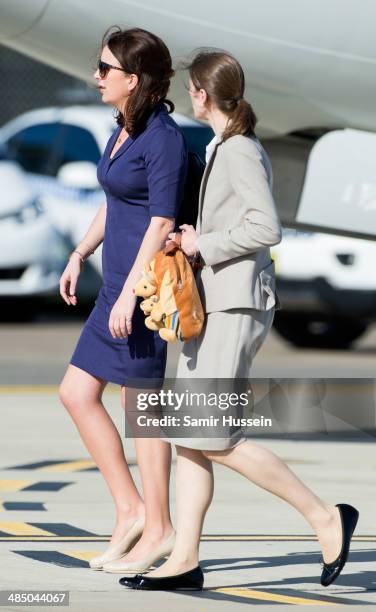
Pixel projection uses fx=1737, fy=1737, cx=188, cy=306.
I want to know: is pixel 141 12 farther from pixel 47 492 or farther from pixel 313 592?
pixel 313 592

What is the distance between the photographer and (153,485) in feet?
17.3

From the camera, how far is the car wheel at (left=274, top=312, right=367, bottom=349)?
1480cm

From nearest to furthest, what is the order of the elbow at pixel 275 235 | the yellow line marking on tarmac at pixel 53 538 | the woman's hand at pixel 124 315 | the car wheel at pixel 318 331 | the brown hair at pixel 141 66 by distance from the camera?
1. the elbow at pixel 275 235
2. the woman's hand at pixel 124 315
3. the brown hair at pixel 141 66
4. the yellow line marking on tarmac at pixel 53 538
5. the car wheel at pixel 318 331

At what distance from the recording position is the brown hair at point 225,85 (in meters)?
4.88

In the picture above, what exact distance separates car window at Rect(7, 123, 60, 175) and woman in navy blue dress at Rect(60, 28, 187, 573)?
11.0 meters

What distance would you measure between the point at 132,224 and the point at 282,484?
0.97 metres

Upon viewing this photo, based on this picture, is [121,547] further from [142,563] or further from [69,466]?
[69,466]

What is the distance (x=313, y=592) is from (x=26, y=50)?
10.5 feet

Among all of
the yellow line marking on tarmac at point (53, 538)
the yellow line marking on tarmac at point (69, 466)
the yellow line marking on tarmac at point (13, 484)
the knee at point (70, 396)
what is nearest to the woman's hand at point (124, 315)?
the knee at point (70, 396)

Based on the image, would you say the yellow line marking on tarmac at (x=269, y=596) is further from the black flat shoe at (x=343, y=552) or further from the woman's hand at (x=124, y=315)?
the woman's hand at (x=124, y=315)

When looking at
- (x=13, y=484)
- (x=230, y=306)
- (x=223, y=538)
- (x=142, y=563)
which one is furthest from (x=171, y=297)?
(x=13, y=484)

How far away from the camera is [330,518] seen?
193 inches

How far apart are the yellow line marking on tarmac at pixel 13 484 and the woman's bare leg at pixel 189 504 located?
226 centimetres

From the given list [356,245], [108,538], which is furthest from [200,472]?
[356,245]
